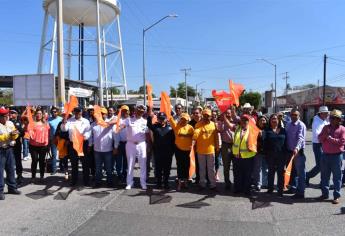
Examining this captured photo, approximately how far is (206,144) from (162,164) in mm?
1156

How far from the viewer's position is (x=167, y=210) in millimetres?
6941

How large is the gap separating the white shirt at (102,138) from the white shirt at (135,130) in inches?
20.6

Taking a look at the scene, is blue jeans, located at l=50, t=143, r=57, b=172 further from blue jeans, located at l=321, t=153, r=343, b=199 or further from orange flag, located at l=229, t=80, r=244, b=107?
blue jeans, located at l=321, t=153, r=343, b=199

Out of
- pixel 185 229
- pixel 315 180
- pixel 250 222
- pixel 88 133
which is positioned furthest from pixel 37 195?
pixel 315 180

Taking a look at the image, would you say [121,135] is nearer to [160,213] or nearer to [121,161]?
[121,161]

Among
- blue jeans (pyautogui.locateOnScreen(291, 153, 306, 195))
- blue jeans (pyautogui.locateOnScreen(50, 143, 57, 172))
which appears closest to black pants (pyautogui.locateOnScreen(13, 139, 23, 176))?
blue jeans (pyautogui.locateOnScreen(50, 143, 57, 172))

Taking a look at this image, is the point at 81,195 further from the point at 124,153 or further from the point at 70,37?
the point at 70,37

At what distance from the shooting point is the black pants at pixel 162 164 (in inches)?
345

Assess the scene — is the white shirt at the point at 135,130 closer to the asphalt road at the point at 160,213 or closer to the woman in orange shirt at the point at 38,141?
the asphalt road at the point at 160,213

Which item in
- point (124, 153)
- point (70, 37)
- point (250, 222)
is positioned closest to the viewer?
point (250, 222)

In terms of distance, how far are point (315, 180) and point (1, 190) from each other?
7.41 m

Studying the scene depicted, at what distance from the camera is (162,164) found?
8836mm

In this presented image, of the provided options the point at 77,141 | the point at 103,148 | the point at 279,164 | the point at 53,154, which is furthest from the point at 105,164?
the point at 279,164

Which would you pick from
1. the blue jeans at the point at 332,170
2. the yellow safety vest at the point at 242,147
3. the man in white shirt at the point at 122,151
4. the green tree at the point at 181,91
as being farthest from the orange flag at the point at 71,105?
the green tree at the point at 181,91
